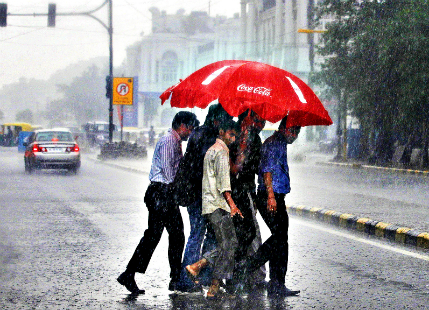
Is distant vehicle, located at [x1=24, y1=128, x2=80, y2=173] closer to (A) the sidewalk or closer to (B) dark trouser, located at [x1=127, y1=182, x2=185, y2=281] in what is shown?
(A) the sidewalk

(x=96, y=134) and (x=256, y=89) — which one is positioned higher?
(x=256, y=89)

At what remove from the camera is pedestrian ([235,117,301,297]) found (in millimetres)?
Result: 7004

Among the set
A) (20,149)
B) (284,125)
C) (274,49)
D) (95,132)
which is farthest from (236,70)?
(274,49)

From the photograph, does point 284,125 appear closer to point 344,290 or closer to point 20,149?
point 344,290

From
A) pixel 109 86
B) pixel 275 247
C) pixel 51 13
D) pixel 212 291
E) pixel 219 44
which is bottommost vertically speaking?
pixel 212 291

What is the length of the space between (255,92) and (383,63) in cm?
2216

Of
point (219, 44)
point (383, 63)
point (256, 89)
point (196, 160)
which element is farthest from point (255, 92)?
point (219, 44)

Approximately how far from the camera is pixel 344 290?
722 cm

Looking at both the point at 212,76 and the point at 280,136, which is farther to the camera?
the point at 212,76

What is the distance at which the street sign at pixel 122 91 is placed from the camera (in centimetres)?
3600

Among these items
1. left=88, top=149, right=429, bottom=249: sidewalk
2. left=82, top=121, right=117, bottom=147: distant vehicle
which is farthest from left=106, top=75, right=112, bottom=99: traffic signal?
left=82, top=121, right=117, bottom=147: distant vehicle

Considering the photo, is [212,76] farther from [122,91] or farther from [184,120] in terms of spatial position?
[122,91]

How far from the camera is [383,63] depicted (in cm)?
2823

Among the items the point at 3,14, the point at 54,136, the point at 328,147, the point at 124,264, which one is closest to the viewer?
the point at 124,264
